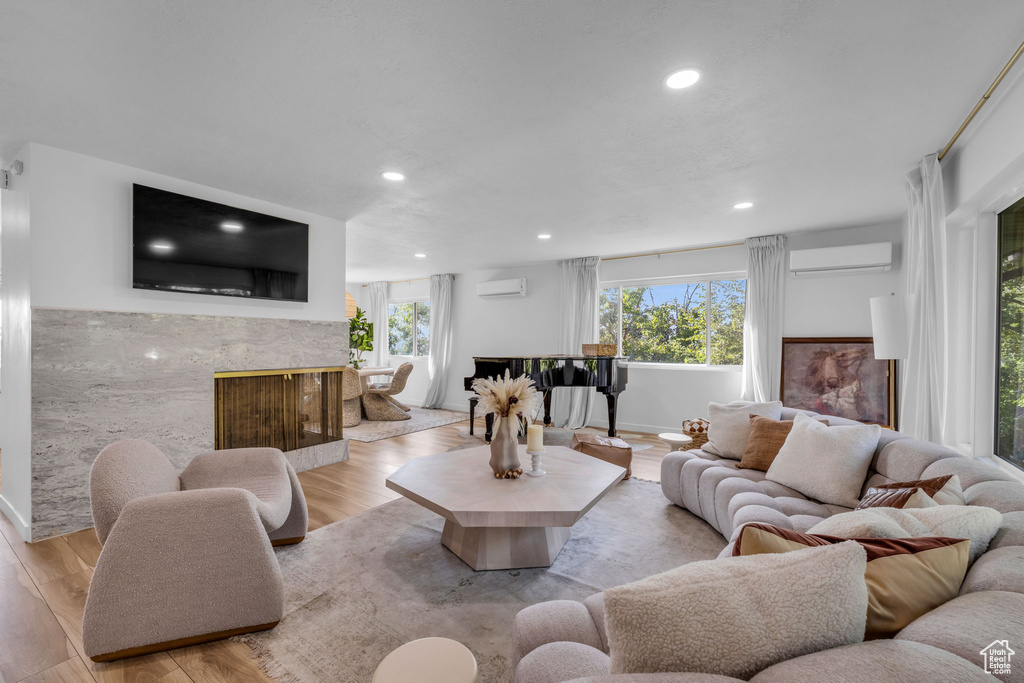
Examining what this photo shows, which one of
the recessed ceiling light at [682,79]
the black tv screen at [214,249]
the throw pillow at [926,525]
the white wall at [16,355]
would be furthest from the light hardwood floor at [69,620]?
the recessed ceiling light at [682,79]

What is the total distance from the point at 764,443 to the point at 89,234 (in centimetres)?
464

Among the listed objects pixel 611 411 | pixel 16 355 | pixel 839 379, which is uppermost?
pixel 16 355

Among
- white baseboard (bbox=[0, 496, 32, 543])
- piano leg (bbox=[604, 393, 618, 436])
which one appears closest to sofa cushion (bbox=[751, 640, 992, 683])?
white baseboard (bbox=[0, 496, 32, 543])

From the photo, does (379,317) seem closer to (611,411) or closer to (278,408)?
(278,408)

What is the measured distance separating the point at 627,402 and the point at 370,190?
4330 mm

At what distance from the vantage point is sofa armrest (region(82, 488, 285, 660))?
1.66 meters

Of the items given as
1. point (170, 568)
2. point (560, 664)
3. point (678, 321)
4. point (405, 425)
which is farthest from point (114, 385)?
point (678, 321)

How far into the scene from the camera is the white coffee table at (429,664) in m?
0.94

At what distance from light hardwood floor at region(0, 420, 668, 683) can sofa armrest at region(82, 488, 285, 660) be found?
0.08m

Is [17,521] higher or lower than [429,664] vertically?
lower

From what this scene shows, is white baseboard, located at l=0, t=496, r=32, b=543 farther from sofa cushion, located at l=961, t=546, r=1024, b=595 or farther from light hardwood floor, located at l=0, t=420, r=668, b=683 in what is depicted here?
sofa cushion, located at l=961, t=546, r=1024, b=595

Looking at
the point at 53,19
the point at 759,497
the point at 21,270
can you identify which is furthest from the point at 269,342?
the point at 759,497

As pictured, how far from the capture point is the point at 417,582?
2234 millimetres

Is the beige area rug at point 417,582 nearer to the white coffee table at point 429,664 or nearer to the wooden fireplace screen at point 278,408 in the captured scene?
the white coffee table at point 429,664
